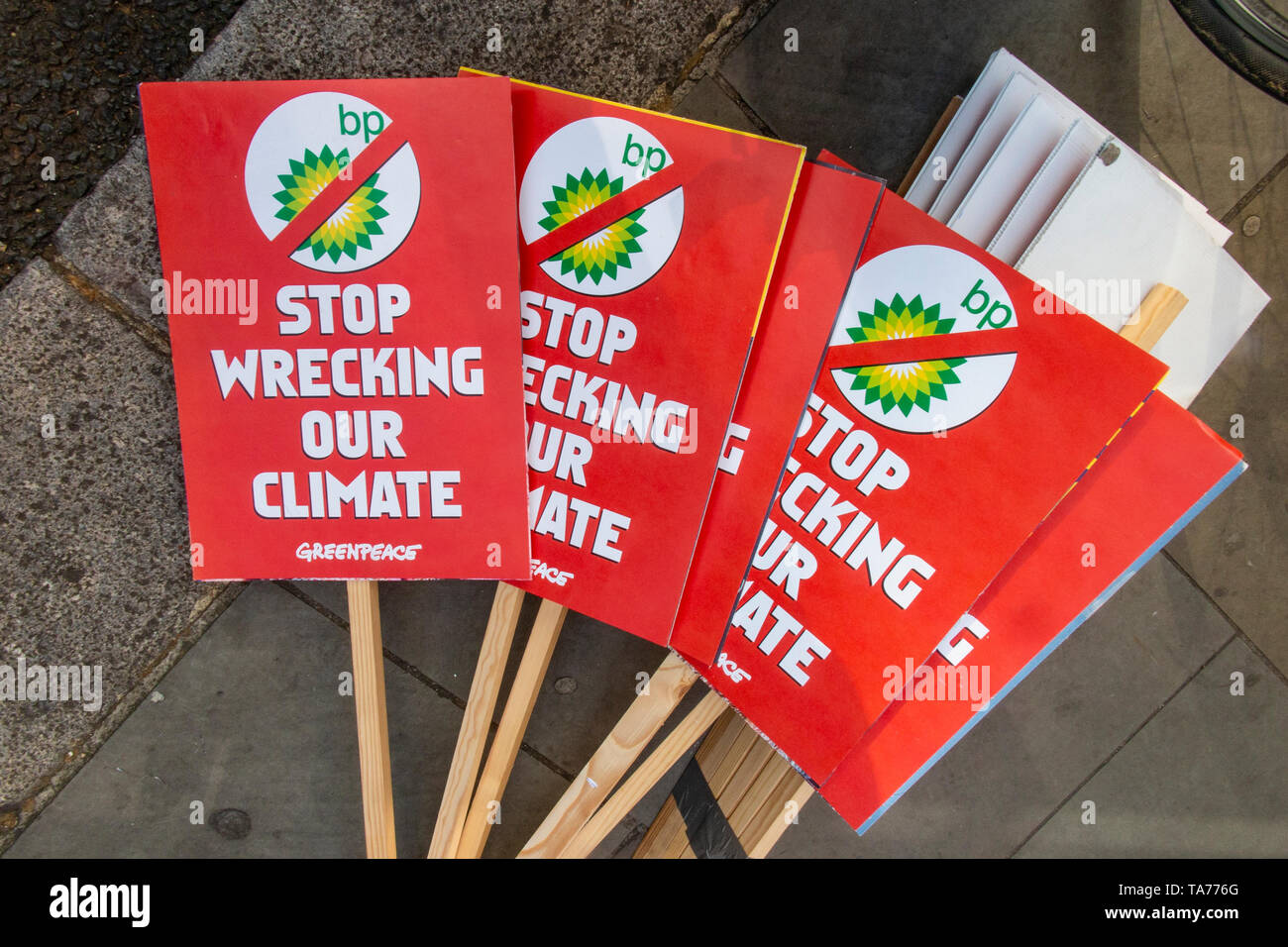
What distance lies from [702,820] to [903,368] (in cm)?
131

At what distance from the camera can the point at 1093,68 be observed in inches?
90.7

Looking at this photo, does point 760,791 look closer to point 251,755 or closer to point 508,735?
point 508,735

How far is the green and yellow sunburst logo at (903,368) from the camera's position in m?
1.76

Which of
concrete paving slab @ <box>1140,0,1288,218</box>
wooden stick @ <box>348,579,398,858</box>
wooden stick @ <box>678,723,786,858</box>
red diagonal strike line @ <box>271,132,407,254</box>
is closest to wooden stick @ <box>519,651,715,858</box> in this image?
wooden stick @ <box>678,723,786,858</box>

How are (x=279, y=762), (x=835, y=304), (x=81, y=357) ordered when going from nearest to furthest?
(x=835, y=304) < (x=81, y=357) < (x=279, y=762)

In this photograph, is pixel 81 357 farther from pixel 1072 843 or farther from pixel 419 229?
pixel 1072 843

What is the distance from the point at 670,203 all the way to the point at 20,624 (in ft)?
7.37

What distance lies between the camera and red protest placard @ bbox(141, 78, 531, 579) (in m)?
1.82

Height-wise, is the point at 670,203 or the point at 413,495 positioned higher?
the point at 670,203

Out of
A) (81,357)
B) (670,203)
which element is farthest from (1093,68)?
(81,357)

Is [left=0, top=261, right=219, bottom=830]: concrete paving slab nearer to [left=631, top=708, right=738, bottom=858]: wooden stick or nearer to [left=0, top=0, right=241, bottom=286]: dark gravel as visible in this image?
[left=0, top=0, right=241, bottom=286]: dark gravel

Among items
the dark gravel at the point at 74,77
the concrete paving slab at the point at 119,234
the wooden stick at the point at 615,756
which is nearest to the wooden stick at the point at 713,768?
the wooden stick at the point at 615,756

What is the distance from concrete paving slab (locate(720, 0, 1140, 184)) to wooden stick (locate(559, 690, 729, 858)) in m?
1.63

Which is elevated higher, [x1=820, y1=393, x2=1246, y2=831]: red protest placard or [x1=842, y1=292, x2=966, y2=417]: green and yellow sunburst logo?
[x1=842, y1=292, x2=966, y2=417]: green and yellow sunburst logo
